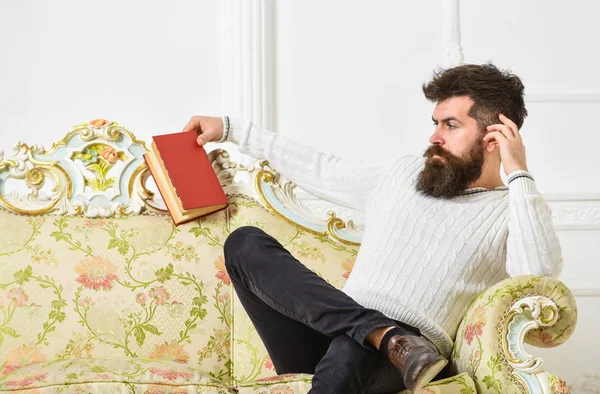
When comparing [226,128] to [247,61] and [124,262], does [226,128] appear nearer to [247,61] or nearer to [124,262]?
[124,262]

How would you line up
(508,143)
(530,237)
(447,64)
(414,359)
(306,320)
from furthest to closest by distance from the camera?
(447,64) → (508,143) → (530,237) → (306,320) → (414,359)

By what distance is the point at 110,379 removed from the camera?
1.39 meters

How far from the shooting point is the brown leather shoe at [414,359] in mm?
1266

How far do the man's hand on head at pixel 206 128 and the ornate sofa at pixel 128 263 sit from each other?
10cm

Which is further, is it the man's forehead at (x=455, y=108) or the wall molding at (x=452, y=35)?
the wall molding at (x=452, y=35)

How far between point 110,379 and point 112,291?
56 cm

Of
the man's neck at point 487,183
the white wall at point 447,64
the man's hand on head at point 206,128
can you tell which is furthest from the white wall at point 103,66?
the man's neck at point 487,183

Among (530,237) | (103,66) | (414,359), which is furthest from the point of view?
(103,66)

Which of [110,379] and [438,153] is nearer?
[110,379]

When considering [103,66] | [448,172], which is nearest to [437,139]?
[448,172]

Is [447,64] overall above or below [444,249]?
above

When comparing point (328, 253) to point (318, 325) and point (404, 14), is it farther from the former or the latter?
point (404, 14)

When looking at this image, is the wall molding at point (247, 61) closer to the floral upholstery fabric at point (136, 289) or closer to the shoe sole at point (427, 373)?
the floral upholstery fabric at point (136, 289)

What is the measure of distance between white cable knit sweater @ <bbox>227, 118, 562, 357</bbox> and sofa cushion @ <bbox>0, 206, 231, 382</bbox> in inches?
16.6
